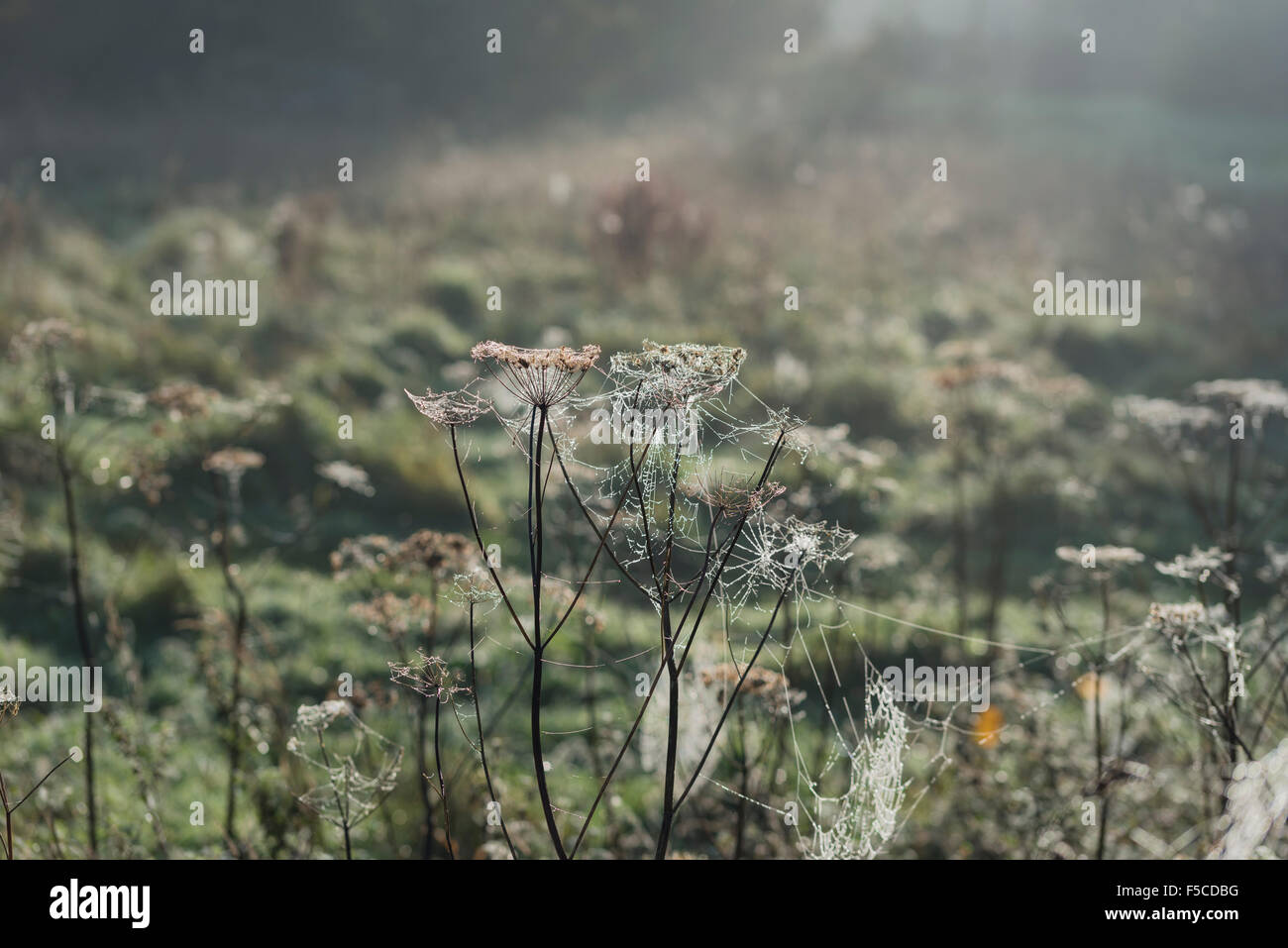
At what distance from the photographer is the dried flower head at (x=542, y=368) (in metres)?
1.95

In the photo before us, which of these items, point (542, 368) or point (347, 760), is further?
point (347, 760)

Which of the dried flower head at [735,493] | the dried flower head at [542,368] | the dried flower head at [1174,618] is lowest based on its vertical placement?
the dried flower head at [1174,618]

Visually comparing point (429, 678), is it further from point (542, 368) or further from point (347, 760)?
point (347, 760)

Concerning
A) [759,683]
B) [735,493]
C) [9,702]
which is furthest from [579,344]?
[735,493]

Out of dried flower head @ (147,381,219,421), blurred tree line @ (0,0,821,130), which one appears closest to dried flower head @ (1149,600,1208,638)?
dried flower head @ (147,381,219,421)

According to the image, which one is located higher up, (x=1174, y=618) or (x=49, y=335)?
(x=49, y=335)

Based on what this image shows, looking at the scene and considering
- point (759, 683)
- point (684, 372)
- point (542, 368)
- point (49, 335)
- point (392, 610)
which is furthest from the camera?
point (49, 335)

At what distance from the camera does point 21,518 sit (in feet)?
18.8

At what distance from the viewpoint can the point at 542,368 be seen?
77.7 inches

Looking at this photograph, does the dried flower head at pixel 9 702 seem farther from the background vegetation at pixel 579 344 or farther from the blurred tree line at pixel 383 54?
the blurred tree line at pixel 383 54

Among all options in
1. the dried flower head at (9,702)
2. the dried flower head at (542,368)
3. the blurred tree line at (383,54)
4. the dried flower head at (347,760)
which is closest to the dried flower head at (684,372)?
the dried flower head at (542,368)

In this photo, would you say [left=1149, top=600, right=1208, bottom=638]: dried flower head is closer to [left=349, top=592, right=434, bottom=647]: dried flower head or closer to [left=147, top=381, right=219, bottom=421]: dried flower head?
[left=349, top=592, right=434, bottom=647]: dried flower head

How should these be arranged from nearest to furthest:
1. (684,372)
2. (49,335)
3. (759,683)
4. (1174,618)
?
(684,372) → (1174,618) → (759,683) → (49,335)

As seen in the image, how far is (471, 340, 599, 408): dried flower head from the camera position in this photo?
6.41 feet
